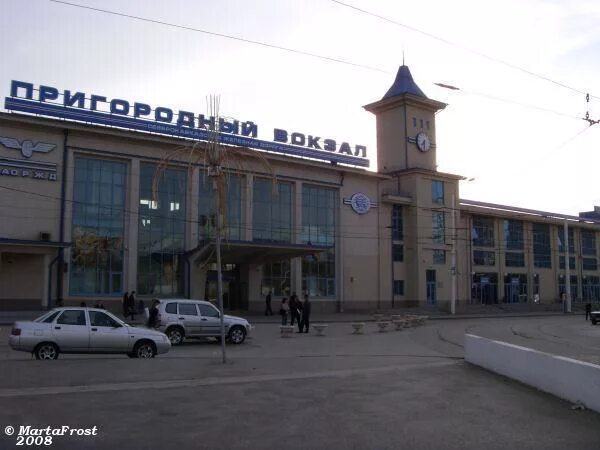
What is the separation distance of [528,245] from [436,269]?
19.6 meters

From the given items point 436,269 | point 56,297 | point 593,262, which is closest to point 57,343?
point 56,297

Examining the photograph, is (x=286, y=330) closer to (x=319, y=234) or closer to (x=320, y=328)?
(x=320, y=328)

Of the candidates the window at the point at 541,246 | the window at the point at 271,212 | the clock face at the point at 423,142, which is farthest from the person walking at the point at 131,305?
the window at the point at 541,246

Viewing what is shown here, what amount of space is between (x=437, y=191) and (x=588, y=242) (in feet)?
111

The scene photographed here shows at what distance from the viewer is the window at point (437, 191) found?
60.1 metres

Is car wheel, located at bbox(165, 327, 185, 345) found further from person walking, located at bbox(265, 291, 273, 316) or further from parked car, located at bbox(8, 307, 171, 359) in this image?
person walking, located at bbox(265, 291, 273, 316)

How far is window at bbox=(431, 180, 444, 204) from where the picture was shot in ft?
197

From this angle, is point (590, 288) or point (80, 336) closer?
point (80, 336)

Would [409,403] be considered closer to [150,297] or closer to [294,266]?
[150,297]

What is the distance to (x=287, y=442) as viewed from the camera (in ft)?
24.4

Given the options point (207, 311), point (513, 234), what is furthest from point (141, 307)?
point (513, 234)

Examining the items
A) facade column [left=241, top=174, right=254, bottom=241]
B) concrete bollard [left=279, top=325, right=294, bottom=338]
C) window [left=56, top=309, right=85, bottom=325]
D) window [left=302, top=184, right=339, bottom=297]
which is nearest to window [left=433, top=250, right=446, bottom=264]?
window [left=302, top=184, right=339, bottom=297]

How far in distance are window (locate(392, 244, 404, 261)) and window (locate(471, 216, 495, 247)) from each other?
12.1 metres

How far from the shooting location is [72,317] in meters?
16.5
